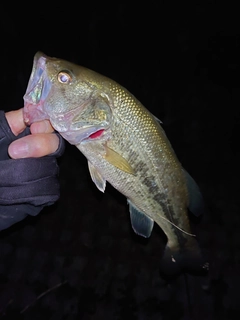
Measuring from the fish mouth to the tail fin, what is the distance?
814 millimetres

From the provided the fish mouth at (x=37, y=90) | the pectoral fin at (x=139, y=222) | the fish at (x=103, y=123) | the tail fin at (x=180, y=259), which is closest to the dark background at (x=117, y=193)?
the tail fin at (x=180, y=259)

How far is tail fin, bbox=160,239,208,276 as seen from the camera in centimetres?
160

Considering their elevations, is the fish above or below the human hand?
above

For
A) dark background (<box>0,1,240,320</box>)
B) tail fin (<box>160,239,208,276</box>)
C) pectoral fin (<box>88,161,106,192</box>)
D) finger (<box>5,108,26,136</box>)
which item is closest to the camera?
pectoral fin (<box>88,161,106,192</box>)

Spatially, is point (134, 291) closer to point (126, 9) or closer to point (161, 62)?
point (161, 62)

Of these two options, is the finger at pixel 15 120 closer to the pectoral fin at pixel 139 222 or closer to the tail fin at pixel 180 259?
the pectoral fin at pixel 139 222

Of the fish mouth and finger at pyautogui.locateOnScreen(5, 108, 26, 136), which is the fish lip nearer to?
the fish mouth

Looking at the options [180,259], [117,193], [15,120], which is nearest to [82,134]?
[15,120]

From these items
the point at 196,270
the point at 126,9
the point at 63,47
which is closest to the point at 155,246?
the point at 196,270

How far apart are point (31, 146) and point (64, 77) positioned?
27cm

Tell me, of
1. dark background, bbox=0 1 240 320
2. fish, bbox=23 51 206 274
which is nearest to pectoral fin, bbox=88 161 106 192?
fish, bbox=23 51 206 274

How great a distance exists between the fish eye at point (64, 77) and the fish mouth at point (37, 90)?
0.04 meters

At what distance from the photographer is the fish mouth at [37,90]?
48.1 inches

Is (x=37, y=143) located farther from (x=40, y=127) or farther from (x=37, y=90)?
(x=37, y=90)
